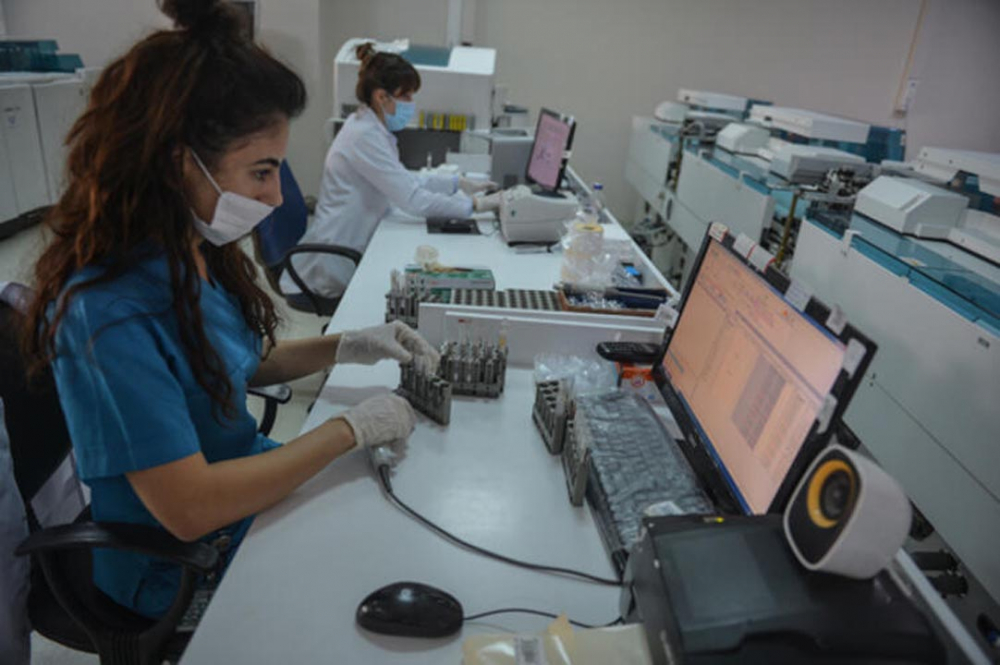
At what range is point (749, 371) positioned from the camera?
0.91 meters

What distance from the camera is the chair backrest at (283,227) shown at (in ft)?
7.27

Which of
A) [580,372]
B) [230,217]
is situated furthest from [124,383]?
[580,372]

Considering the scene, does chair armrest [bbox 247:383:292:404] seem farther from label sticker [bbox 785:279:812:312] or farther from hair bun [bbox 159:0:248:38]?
label sticker [bbox 785:279:812:312]

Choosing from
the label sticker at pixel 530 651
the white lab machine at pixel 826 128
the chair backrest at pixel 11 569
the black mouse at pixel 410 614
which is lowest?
the chair backrest at pixel 11 569

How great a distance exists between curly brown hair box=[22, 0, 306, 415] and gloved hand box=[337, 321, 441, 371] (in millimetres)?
380

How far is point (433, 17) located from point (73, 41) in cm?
268

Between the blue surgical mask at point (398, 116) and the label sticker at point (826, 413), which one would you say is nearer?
the label sticker at point (826, 413)

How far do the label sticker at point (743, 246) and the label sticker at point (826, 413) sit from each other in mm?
325

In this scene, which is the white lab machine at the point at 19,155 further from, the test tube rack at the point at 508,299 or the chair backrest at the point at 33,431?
the test tube rack at the point at 508,299

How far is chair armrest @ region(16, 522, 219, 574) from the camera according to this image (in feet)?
2.87

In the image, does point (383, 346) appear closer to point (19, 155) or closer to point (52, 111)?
point (19, 155)

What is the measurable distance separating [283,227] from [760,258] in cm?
181

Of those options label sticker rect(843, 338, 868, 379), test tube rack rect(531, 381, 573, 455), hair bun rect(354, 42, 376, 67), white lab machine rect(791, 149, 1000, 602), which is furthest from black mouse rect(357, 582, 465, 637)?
hair bun rect(354, 42, 376, 67)

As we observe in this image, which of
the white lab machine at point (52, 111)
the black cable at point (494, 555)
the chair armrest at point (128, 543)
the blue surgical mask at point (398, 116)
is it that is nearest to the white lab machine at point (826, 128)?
the blue surgical mask at point (398, 116)
